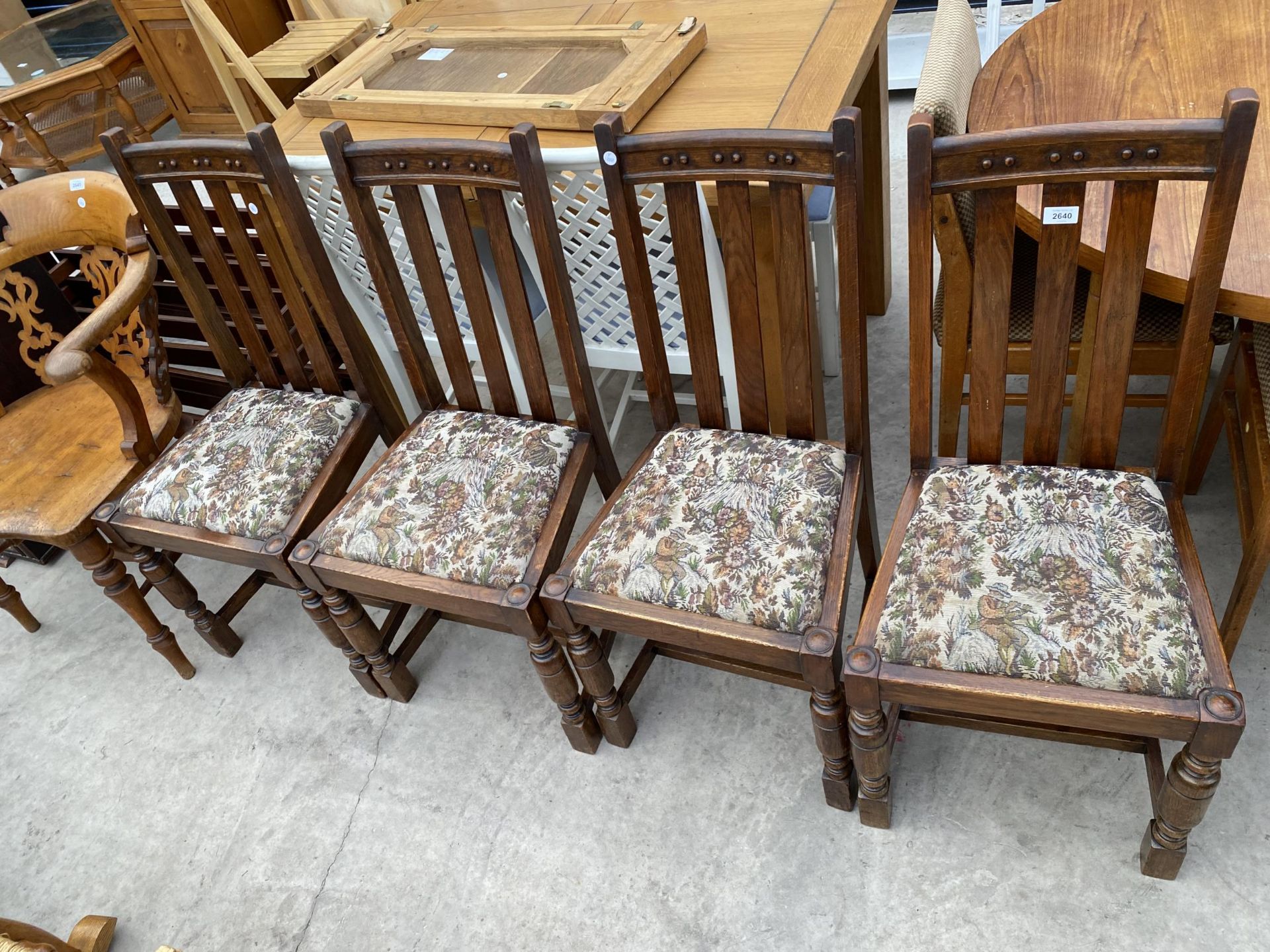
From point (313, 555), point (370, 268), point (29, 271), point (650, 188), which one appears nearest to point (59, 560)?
point (29, 271)

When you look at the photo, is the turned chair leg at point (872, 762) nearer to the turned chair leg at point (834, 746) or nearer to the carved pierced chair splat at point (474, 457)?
the turned chair leg at point (834, 746)

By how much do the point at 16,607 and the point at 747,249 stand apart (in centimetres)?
197

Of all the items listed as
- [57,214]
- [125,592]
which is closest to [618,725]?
[125,592]

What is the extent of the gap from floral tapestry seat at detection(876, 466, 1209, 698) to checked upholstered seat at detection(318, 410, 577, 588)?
0.64 m

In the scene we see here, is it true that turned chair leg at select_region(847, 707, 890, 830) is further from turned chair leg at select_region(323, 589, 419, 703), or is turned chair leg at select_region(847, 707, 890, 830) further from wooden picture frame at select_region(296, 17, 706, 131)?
wooden picture frame at select_region(296, 17, 706, 131)

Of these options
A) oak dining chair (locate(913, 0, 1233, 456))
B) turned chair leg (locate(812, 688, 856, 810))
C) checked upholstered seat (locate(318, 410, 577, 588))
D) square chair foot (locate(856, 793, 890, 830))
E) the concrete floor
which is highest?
oak dining chair (locate(913, 0, 1233, 456))

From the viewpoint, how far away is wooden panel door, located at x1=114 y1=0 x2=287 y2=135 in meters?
3.82

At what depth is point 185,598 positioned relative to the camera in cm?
201

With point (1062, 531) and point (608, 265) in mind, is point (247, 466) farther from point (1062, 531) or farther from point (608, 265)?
point (1062, 531)

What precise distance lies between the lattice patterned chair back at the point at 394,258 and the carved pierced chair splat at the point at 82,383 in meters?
0.39

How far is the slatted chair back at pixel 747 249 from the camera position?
4.25 ft

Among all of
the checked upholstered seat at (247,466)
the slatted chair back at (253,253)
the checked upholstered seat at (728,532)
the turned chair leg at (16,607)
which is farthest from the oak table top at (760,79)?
the turned chair leg at (16,607)

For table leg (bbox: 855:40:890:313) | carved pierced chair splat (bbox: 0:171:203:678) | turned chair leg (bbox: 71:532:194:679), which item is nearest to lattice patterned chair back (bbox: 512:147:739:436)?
table leg (bbox: 855:40:890:313)

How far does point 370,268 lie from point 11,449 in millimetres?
1058
